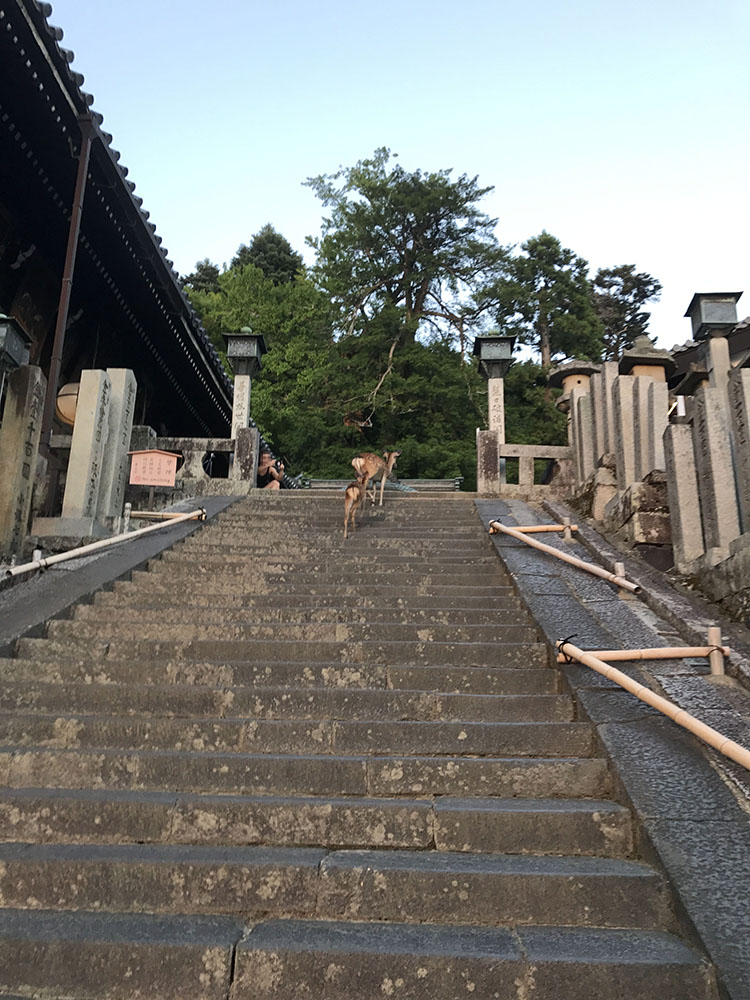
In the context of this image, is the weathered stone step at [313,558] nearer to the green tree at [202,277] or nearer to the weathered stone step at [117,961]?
the weathered stone step at [117,961]

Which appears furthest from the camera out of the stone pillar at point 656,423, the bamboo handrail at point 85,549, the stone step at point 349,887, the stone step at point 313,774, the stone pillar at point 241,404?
the stone pillar at point 241,404

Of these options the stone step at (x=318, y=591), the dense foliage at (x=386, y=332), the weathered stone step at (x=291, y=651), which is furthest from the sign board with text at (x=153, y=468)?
the dense foliage at (x=386, y=332)

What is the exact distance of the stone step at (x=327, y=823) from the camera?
268 centimetres

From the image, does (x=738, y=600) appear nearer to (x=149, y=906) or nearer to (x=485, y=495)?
(x=149, y=906)

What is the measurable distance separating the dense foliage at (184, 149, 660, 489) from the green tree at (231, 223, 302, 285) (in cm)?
551

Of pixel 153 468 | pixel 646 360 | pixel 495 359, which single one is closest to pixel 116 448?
pixel 153 468

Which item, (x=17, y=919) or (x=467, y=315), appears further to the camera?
(x=467, y=315)

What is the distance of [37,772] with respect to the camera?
309cm

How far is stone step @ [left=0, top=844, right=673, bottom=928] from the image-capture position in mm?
2361

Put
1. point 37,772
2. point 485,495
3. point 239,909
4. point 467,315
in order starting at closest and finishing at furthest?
point 239,909 < point 37,772 < point 485,495 < point 467,315

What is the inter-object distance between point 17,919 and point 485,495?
9.25 metres

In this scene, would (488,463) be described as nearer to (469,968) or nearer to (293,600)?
(293,600)

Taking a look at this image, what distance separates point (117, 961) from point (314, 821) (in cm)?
86

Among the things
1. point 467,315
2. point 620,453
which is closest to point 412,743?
point 620,453
